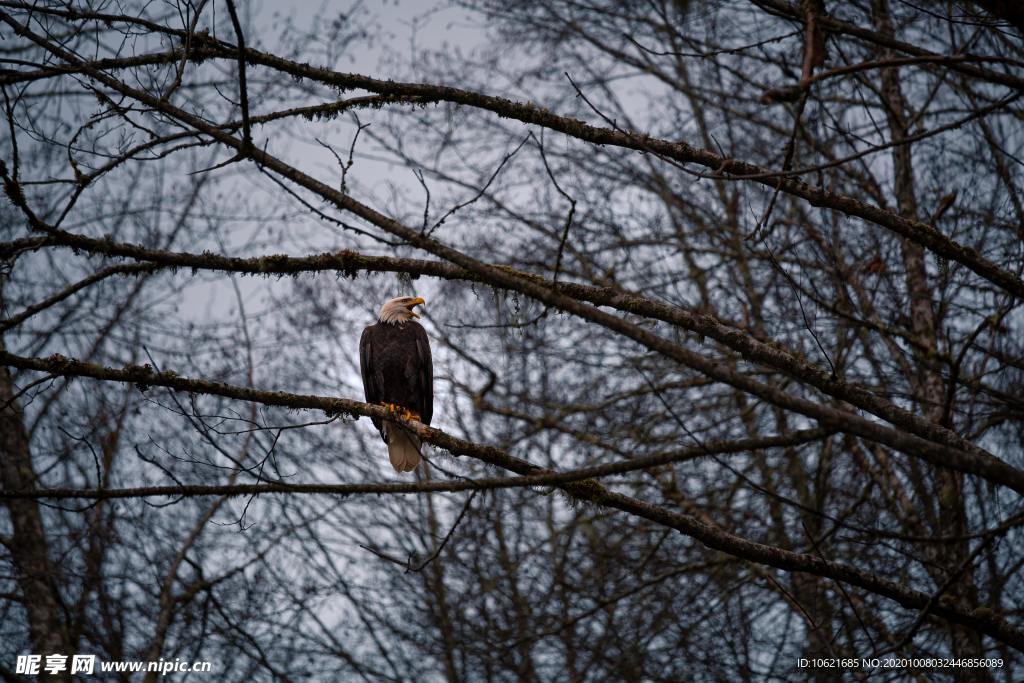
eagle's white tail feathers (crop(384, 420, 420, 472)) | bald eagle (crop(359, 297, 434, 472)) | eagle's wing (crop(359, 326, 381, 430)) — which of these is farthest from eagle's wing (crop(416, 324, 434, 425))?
eagle's white tail feathers (crop(384, 420, 420, 472))

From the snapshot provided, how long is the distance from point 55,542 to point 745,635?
571cm

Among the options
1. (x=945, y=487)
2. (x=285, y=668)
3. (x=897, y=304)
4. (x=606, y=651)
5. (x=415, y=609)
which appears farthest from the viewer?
(x=415, y=609)

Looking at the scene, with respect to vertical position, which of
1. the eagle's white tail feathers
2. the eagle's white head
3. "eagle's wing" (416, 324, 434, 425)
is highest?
the eagle's white head

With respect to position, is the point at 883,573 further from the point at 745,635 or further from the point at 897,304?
the point at 897,304

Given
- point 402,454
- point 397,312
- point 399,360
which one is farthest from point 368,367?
point 402,454

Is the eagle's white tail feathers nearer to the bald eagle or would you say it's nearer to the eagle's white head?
the bald eagle

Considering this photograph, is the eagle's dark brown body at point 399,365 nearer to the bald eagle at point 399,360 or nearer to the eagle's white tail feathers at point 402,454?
the bald eagle at point 399,360

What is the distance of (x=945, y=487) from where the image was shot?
5.23 meters

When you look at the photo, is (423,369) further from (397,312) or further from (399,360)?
(397,312)

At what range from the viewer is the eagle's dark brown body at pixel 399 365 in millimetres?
6832

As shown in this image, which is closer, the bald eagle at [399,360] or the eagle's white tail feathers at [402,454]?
the eagle's white tail feathers at [402,454]

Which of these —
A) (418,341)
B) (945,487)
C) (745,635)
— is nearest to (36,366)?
(418,341)

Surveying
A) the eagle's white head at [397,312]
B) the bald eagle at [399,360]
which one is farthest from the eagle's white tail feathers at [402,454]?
the eagle's white head at [397,312]

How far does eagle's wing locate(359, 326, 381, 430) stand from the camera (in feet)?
22.7
